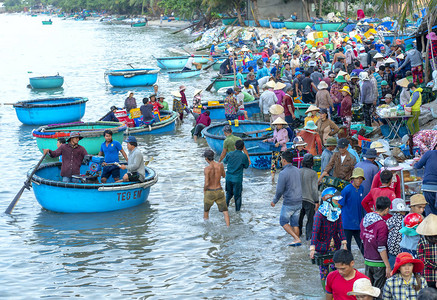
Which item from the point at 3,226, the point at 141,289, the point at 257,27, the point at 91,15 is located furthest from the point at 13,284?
the point at 91,15

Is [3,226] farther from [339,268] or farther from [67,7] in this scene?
[67,7]

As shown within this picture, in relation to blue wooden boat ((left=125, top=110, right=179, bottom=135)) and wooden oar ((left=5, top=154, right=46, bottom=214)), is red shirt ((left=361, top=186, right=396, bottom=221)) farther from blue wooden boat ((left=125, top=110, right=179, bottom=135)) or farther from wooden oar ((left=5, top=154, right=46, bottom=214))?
blue wooden boat ((left=125, top=110, right=179, bottom=135))

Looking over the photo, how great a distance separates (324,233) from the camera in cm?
876

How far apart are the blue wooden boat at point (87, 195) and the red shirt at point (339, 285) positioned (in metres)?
8.11

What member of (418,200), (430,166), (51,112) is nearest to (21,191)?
(430,166)

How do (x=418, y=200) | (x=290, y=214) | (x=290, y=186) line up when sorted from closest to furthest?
(x=418, y=200) < (x=290, y=186) < (x=290, y=214)

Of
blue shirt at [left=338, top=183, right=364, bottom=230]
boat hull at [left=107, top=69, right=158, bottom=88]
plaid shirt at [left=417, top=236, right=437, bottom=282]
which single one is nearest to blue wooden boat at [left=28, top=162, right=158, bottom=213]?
blue shirt at [left=338, top=183, right=364, bottom=230]

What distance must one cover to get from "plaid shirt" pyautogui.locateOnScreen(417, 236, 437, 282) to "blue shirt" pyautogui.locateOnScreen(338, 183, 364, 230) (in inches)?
88.3

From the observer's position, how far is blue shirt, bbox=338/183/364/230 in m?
9.51

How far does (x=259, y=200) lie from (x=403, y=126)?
4.28 metres

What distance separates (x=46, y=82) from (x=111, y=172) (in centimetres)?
2636

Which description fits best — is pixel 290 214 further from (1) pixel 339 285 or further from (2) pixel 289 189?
(1) pixel 339 285

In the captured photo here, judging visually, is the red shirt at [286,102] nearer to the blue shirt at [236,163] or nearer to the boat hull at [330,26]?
the blue shirt at [236,163]

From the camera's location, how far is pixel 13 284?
11391mm
